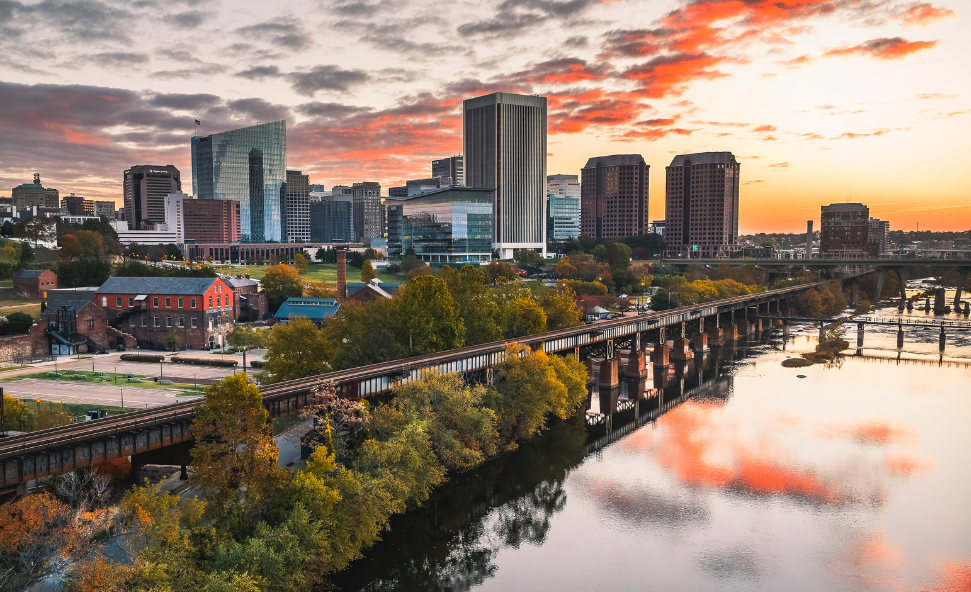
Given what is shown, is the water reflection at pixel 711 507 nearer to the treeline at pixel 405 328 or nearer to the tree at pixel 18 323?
the treeline at pixel 405 328

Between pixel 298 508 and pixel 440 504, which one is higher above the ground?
pixel 298 508

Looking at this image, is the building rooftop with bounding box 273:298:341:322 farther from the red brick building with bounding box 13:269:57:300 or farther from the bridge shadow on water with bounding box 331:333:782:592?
the bridge shadow on water with bounding box 331:333:782:592

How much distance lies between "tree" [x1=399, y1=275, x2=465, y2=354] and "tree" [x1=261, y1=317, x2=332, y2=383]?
32.8 feet

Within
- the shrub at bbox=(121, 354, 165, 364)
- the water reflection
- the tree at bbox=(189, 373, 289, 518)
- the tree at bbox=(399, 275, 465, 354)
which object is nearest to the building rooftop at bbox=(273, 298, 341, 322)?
the shrub at bbox=(121, 354, 165, 364)

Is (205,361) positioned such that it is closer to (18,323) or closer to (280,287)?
(18,323)

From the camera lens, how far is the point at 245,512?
33344 mm

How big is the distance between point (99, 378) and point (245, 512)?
50271mm

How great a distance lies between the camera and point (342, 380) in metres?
50.5

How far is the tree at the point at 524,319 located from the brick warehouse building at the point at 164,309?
45.4 meters

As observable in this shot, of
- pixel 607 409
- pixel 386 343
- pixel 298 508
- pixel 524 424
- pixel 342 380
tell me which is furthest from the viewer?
pixel 607 409

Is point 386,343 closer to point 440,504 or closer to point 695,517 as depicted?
point 440,504

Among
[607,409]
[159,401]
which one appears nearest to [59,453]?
[159,401]

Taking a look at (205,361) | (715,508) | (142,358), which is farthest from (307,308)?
(715,508)

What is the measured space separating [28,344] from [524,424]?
68256 millimetres
